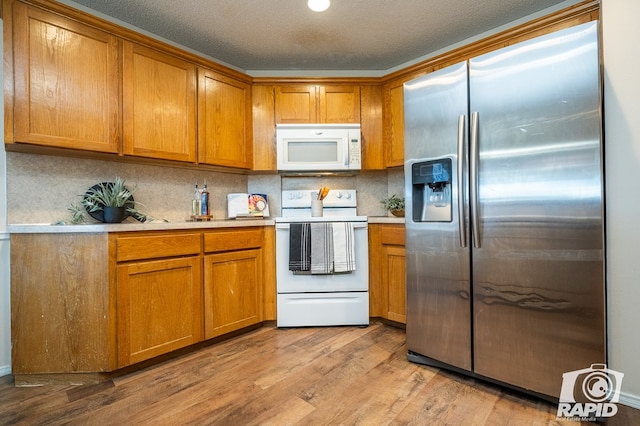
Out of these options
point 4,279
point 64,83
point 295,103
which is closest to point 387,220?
point 295,103

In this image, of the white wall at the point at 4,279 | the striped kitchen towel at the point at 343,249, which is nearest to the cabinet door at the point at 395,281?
the striped kitchen towel at the point at 343,249

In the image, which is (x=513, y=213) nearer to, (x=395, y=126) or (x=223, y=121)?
(x=395, y=126)

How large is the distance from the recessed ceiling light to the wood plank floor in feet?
7.46

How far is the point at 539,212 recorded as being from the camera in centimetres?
150

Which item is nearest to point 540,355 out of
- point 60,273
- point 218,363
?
point 218,363

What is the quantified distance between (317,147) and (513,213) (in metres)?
1.67

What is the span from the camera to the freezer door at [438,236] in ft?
5.68

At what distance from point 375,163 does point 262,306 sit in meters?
1.58

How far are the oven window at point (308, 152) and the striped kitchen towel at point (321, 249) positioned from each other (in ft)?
2.07

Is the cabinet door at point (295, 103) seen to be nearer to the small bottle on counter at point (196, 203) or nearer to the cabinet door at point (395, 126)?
the cabinet door at point (395, 126)

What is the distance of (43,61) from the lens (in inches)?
69.0

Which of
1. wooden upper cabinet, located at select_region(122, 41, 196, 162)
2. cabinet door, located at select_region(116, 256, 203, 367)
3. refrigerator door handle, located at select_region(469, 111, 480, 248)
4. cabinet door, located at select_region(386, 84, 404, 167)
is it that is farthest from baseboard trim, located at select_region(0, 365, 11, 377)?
cabinet door, located at select_region(386, 84, 404, 167)

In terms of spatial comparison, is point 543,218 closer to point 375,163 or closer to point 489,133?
point 489,133

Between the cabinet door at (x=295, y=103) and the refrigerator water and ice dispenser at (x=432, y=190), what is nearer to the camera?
the refrigerator water and ice dispenser at (x=432, y=190)
